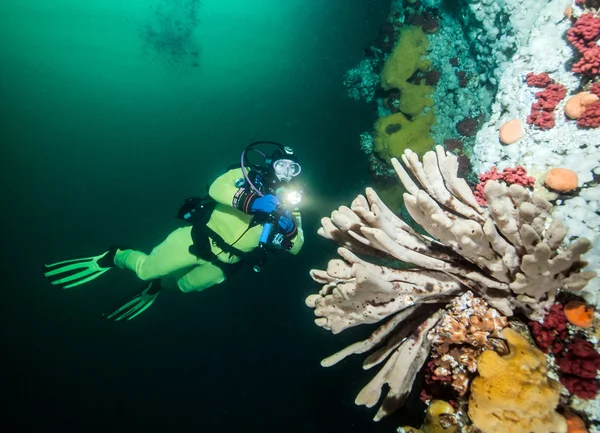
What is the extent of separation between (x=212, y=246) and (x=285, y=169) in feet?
7.36

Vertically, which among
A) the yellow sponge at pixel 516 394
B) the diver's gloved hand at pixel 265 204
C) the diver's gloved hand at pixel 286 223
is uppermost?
the diver's gloved hand at pixel 265 204

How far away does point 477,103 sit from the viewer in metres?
7.39

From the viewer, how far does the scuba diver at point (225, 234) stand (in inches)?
189

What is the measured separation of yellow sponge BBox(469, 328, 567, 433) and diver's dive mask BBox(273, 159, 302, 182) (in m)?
3.52

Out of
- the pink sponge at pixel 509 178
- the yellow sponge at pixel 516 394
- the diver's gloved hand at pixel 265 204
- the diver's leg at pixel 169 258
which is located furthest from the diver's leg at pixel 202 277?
the yellow sponge at pixel 516 394

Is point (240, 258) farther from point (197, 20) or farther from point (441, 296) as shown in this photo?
point (197, 20)

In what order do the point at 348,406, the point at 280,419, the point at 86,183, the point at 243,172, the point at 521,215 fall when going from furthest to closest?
1. the point at 86,183
2. the point at 280,419
3. the point at 348,406
4. the point at 243,172
5. the point at 521,215

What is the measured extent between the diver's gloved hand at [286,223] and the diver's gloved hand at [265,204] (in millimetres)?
355

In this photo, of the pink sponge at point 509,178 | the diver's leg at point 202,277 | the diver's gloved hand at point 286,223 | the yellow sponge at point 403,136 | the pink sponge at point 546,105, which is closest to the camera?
the pink sponge at point 509,178

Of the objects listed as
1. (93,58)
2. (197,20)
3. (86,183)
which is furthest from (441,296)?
(93,58)

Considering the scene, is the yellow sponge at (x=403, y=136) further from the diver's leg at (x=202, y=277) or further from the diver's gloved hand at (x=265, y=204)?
the diver's leg at (x=202, y=277)

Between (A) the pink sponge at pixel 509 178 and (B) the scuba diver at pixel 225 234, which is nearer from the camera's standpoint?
(A) the pink sponge at pixel 509 178

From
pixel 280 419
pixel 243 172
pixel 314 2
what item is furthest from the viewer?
pixel 314 2

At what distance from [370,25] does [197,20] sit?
106 feet
